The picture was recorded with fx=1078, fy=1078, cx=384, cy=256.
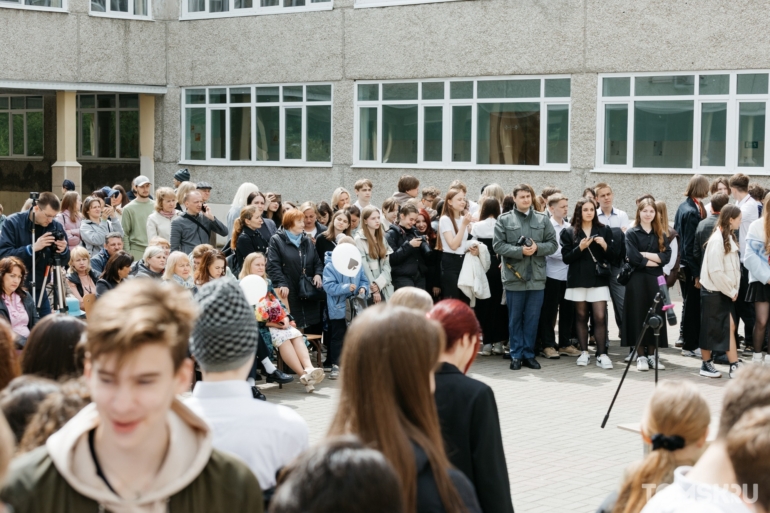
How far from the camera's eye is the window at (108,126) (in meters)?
31.5

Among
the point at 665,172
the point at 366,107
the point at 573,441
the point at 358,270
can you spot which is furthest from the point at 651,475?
the point at 366,107

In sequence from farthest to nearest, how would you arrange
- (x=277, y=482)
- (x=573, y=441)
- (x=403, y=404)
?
(x=573, y=441), (x=277, y=482), (x=403, y=404)

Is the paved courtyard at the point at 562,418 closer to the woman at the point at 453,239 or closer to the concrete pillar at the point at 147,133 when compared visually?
the woman at the point at 453,239

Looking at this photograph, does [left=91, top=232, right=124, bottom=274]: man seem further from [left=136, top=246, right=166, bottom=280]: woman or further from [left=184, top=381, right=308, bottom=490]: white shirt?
[left=184, top=381, right=308, bottom=490]: white shirt

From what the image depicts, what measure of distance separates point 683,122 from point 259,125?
10.8 meters

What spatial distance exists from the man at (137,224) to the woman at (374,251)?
364 cm

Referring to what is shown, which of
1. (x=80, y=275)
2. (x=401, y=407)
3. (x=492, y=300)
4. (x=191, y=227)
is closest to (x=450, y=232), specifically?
(x=492, y=300)

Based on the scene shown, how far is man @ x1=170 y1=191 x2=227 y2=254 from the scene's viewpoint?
42.0 feet

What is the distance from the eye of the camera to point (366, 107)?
79.8 feet

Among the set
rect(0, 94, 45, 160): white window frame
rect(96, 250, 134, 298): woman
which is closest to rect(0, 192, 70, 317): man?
rect(96, 250, 134, 298): woman

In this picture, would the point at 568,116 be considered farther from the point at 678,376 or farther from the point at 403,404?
the point at 403,404

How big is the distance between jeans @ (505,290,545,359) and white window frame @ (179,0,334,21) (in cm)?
1359

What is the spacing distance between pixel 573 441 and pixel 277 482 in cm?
577

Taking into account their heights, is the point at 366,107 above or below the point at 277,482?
above
